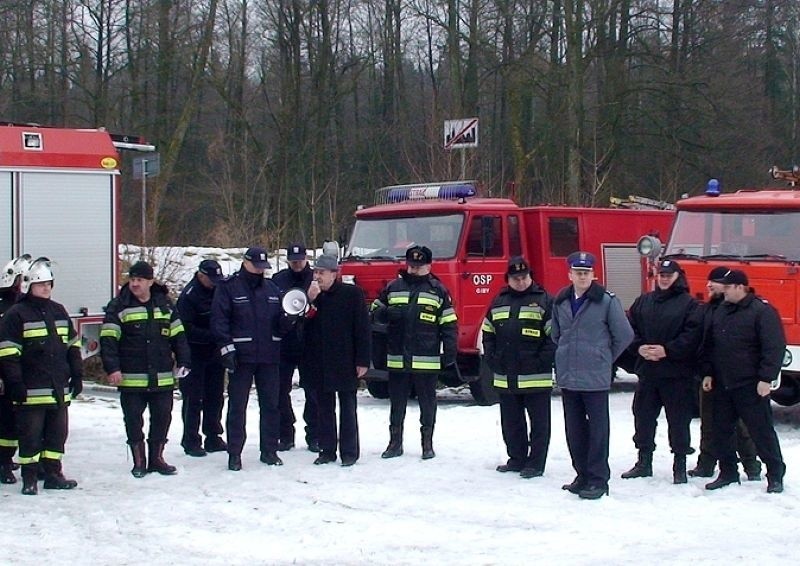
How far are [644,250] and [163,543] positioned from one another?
7043 mm

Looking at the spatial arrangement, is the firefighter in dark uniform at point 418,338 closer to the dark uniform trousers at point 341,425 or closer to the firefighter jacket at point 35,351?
the dark uniform trousers at point 341,425

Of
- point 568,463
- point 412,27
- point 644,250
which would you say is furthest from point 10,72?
point 568,463

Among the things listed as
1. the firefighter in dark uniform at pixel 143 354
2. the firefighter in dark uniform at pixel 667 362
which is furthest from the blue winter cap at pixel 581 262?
the firefighter in dark uniform at pixel 143 354

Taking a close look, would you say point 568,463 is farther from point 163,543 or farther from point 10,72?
point 10,72

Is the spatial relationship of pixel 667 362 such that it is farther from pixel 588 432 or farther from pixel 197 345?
pixel 197 345

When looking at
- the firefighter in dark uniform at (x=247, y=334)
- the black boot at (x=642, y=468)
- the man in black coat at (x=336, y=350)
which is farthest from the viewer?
the man in black coat at (x=336, y=350)

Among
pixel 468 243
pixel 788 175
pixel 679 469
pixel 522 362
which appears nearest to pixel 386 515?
pixel 522 362

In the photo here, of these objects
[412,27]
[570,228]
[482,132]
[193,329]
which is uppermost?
[412,27]

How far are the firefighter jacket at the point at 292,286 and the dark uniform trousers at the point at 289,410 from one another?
0.07 m

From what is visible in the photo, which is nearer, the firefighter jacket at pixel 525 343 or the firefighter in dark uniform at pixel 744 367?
the firefighter in dark uniform at pixel 744 367

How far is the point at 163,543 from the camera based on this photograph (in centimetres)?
685

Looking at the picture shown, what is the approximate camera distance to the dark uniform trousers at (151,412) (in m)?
8.55

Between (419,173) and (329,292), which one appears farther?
(419,173)

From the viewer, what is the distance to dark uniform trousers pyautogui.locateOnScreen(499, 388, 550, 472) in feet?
28.5
